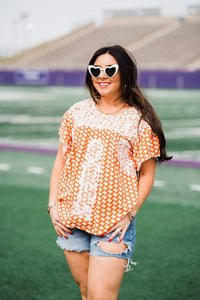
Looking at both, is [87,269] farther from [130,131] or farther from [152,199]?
[152,199]

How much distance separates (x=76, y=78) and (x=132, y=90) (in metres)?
37.0

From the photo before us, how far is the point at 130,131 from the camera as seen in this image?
107 inches

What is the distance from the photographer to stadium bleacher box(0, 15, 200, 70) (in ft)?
148

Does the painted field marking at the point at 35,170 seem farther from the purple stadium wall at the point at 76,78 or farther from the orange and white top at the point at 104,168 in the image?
the purple stadium wall at the point at 76,78

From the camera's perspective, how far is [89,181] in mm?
2699

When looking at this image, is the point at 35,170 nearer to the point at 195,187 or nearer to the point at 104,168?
the point at 195,187

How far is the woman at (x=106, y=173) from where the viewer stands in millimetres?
2697

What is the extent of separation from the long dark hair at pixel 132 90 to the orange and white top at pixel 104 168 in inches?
1.6

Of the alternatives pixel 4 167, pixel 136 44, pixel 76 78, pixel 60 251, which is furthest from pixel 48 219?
pixel 136 44

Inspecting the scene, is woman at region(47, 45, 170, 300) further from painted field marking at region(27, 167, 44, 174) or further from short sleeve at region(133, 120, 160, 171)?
painted field marking at region(27, 167, 44, 174)

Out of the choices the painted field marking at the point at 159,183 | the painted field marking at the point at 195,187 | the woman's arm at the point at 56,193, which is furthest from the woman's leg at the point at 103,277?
the painted field marking at the point at 159,183

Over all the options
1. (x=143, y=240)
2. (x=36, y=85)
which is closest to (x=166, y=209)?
(x=143, y=240)

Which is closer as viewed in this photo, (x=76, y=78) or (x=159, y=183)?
(x=159, y=183)

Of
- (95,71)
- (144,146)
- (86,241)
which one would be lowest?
(86,241)
